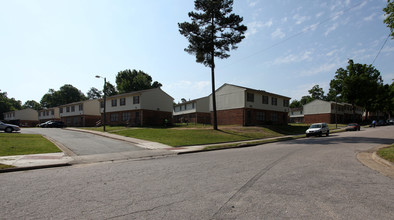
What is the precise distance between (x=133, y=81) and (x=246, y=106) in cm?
4644

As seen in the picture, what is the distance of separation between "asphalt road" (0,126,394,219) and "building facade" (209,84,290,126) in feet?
93.5

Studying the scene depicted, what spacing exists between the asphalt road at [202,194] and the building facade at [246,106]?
2849 centimetres

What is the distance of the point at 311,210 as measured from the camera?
161 inches

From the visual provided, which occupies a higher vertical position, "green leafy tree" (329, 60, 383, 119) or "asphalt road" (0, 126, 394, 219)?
"green leafy tree" (329, 60, 383, 119)

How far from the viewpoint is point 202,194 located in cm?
505

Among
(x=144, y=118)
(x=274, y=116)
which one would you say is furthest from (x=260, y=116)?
(x=144, y=118)

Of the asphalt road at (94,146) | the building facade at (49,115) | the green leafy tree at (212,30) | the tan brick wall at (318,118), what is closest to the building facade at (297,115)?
the tan brick wall at (318,118)

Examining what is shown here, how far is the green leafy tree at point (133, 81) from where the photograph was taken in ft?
232

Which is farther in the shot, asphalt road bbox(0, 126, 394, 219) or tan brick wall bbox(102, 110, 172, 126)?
tan brick wall bbox(102, 110, 172, 126)

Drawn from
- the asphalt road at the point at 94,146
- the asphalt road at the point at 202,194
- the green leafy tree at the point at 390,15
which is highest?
Answer: the green leafy tree at the point at 390,15

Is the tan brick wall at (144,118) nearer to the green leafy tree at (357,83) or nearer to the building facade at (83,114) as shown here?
the building facade at (83,114)

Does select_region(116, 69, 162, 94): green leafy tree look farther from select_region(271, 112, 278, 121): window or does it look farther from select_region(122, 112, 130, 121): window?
select_region(271, 112, 278, 121): window

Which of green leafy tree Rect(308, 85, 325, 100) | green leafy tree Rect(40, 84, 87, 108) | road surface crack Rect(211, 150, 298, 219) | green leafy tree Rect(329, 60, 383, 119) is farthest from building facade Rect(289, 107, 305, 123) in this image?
green leafy tree Rect(40, 84, 87, 108)

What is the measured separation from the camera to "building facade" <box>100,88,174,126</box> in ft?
131
